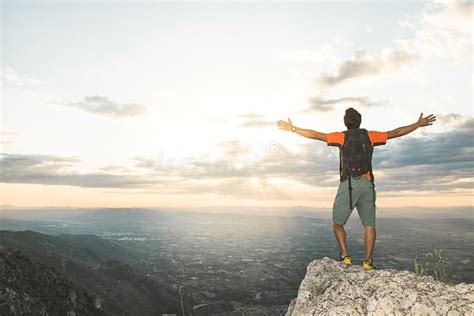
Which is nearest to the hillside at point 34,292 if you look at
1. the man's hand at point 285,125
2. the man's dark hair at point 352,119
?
the man's hand at point 285,125

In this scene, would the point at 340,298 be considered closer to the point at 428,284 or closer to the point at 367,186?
the point at 428,284

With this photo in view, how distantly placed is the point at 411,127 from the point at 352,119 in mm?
1624

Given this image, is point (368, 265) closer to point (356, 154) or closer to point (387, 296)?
point (387, 296)

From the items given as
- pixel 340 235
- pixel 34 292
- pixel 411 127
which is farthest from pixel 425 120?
pixel 34 292

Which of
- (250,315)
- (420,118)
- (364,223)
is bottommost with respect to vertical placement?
(250,315)

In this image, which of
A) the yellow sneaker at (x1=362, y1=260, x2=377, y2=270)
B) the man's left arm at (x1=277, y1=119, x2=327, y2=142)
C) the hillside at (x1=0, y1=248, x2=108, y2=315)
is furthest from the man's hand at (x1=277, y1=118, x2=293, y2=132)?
the hillside at (x1=0, y1=248, x2=108, y2=315)

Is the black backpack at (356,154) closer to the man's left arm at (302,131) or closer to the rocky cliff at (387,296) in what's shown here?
the man's left arm at (302,131)

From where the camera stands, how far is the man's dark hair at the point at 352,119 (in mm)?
9273

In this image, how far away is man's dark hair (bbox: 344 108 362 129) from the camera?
9.27m

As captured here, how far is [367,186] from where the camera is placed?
8.86 metres

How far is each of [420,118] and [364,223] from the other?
3318 mm

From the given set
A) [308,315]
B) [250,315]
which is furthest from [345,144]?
[250,315]

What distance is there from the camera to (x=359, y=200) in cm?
898

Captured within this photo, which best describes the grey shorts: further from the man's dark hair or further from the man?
the man's dark hair
